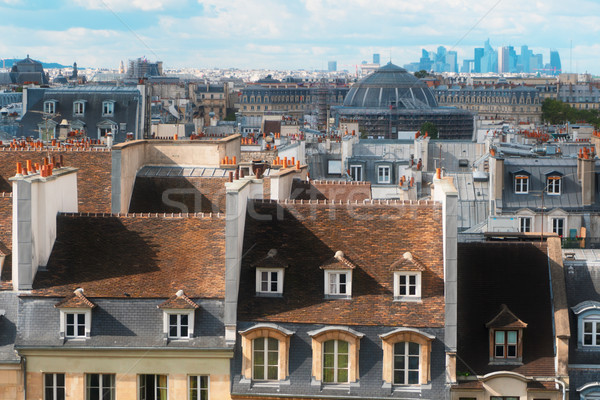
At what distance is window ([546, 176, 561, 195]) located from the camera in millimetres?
59094

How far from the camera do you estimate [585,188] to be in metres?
58.4

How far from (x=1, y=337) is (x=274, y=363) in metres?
6.82

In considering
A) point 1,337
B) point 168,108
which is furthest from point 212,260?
point 168,108

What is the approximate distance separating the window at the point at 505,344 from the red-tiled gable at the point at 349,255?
2.02 meters

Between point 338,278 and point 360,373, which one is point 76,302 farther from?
point 360,373

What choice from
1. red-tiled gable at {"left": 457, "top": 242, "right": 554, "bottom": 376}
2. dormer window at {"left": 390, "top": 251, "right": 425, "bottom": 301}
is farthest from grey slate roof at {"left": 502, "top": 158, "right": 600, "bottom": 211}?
dormer window at {"left": 390, "top": 251, "right": 425, "bottom": 301}

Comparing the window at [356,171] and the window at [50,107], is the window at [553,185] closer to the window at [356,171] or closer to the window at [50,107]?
the window at [356,171]

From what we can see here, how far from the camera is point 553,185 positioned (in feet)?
194

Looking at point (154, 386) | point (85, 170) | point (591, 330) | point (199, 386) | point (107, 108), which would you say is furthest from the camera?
point (107, 108)

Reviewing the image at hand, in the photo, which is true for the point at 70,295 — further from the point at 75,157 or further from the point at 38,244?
the point at 75,157

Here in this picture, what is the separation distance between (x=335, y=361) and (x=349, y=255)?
3.03 meters

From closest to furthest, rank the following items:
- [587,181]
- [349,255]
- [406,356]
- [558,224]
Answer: [406,356]
[349,255]
[558,224]
[587,181]

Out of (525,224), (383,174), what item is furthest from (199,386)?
(383,174)

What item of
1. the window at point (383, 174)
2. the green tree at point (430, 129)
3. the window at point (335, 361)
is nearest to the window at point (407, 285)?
the window at point (335, 361)
